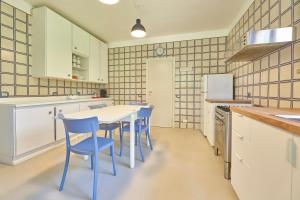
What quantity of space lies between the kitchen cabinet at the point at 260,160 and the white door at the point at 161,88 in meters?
2.89

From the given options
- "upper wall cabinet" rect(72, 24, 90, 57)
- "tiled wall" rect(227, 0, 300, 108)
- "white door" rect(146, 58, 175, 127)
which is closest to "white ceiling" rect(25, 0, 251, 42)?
"upper wall cabinet" rect(72, 24, 90, 57)

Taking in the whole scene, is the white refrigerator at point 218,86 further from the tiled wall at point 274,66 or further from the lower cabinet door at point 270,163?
the lower cabinet door at point 270,163

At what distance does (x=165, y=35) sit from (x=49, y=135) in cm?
355

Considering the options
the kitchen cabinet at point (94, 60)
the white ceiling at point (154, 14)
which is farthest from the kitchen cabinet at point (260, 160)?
the kitchen cabinet at point (94, 60)

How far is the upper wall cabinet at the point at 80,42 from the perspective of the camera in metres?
3.43

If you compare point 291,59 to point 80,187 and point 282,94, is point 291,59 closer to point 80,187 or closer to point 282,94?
point 282,94

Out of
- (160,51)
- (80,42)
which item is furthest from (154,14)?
(80,42)

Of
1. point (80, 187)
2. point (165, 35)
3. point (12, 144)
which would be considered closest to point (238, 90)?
point (165, 35)

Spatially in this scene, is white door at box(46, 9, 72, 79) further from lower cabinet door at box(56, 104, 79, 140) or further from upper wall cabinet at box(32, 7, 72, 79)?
lower cabinet door at box(56, 104, 79, 140)

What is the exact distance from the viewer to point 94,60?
4.21 meters

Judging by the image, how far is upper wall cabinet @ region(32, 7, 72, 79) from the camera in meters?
2.79

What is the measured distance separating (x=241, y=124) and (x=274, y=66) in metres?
0.99

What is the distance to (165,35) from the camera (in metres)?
4.29

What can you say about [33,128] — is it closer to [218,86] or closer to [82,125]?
[82,125]
